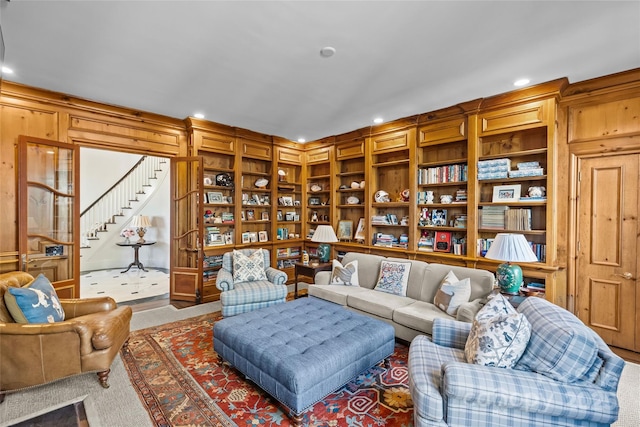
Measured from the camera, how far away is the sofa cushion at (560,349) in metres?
1.52

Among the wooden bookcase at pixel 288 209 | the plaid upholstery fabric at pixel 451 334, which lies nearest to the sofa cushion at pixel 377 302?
the plaid upholstery fabric at pixel 451 334

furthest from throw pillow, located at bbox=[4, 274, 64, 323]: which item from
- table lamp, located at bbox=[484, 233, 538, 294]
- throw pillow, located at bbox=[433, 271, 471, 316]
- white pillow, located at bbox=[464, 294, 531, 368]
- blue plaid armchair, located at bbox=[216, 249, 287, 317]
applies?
table lamp, located at bbox=[484, 233, 538, 294]

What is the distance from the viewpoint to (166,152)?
450 centimetres

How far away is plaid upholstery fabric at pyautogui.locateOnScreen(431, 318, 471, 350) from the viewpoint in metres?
2.19

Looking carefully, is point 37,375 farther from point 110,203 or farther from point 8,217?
point 110,203

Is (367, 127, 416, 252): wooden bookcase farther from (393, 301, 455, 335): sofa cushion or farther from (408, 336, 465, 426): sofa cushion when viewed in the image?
(408, 336, 465, 426): sofa cushion

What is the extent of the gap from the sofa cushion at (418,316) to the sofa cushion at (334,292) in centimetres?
74

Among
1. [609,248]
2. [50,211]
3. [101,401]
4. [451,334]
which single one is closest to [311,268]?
[451,334]

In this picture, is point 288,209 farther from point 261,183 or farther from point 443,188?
point 443,188

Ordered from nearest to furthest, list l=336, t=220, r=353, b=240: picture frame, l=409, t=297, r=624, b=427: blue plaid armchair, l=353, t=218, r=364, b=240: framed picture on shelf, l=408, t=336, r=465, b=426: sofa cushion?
l=409, t=297, r=624, b=427: blue plaid armchair < l=408, t=336, r=465, b=426: sofa cushion < l=353, t=218, r=364, b=240: framed picture on shelf < l=336, t=220, r=353, b=240: picture frame

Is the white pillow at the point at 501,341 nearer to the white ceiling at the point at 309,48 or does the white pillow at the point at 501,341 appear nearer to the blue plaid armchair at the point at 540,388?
the blue plaid armchair at the point at 540,388

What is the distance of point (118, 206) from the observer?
7484mm

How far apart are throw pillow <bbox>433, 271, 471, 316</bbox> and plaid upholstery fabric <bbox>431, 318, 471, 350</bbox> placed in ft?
2.44

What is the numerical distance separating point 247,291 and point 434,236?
→ 109 inches
